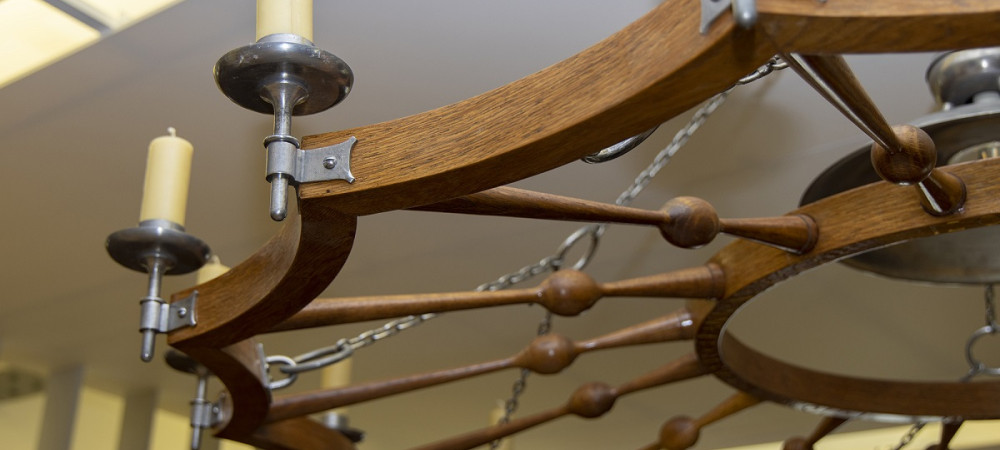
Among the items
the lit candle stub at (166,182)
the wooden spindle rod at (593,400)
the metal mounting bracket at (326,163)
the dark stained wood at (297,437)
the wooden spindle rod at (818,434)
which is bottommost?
the wooden spindle rod at (818,434)

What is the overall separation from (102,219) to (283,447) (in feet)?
4.64

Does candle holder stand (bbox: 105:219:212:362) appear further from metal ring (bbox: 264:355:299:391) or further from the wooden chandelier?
metal ring (bbox: 264:355:299:391)

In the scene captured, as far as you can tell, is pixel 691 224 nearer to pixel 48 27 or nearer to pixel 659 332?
pixel 659 332

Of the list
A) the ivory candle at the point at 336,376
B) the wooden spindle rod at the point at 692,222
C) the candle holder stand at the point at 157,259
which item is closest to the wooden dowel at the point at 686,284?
the wooden spindle rod at the point at 692,222

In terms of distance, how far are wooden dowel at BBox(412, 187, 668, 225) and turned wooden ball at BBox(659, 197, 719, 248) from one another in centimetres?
11

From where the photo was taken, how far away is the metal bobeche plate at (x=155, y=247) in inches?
47.8

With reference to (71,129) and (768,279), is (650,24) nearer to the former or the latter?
(768,279)

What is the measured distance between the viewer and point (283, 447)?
154cm

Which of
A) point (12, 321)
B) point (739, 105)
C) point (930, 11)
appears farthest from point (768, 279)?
point (12, 321)

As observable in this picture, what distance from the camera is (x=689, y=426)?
5.42 feet

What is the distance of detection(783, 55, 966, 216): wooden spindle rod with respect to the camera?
70 cm

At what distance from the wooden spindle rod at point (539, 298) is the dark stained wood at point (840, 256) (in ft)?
0.13

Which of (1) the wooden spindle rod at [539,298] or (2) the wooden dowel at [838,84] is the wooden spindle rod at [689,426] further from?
(2) the wooden dowel at [838,84]

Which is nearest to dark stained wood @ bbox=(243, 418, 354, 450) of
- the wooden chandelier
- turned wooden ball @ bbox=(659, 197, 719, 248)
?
the wooden chandelier
